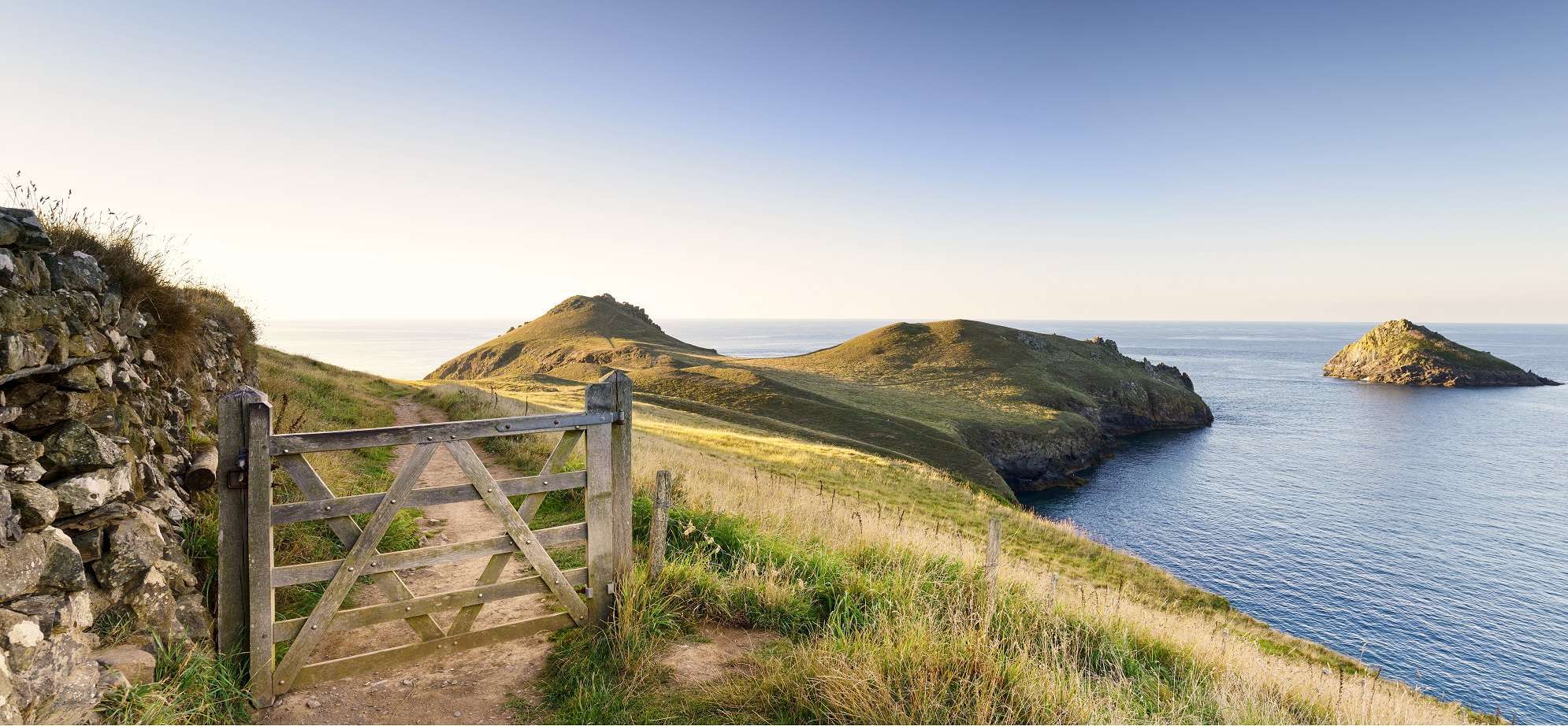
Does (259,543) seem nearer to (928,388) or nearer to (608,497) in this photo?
(608,497)

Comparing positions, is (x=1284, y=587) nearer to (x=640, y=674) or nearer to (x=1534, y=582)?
(x=1534, y=582)

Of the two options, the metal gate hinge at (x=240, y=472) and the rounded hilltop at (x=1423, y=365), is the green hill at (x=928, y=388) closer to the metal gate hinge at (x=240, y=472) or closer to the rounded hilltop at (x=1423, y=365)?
the metal gate hinge at (x=240, y=472)

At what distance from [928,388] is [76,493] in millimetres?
82350

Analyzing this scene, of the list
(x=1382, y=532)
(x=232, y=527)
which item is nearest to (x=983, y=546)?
(x=232, y=527)

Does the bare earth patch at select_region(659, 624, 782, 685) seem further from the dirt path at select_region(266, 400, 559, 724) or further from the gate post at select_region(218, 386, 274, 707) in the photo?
the gate post at select_region(218, 386, 274, 707)

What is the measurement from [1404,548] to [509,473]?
45785mm

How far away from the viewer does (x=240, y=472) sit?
537cm

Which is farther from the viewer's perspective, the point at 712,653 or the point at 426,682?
the point at 712,653

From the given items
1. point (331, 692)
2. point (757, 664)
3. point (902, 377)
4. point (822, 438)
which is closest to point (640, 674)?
point (757, 664)

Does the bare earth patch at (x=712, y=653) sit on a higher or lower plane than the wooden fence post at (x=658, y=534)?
lower

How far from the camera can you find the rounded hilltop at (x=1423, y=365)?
119 m

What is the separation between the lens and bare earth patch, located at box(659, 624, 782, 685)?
6.33 meters

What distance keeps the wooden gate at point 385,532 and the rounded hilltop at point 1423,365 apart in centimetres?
16306

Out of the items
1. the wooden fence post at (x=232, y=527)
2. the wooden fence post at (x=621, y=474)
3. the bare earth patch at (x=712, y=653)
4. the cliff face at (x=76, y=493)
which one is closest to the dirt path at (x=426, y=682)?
the wooden fence post at (x=232, y=527)
